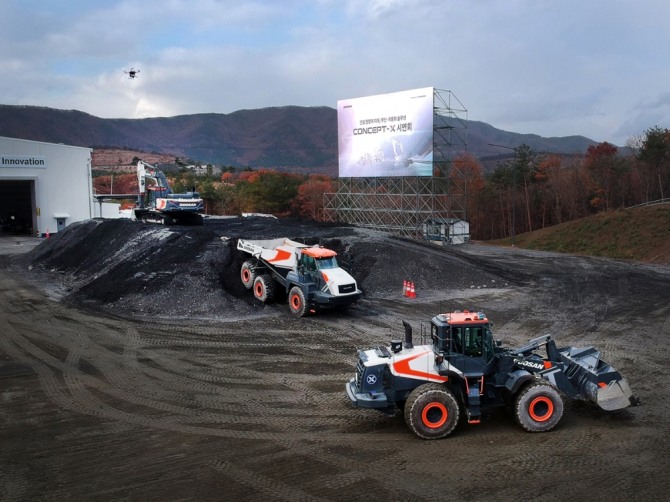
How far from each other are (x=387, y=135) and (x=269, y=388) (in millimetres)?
36920

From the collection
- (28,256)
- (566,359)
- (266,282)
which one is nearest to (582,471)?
(566,359)

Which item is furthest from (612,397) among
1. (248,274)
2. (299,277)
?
(248,274)

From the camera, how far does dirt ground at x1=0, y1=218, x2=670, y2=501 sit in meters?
8.98

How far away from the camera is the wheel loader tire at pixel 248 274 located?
23703 mm

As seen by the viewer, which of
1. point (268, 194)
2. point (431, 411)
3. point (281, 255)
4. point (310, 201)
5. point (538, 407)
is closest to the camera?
point (431, 411)

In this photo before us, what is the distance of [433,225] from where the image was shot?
49406 millimetres

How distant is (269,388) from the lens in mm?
13453

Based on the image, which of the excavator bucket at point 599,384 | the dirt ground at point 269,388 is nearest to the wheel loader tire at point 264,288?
the dirt ground at point 269,388

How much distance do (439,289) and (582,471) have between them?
17.9 metres

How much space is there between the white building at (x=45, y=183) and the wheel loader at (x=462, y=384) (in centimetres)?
4863

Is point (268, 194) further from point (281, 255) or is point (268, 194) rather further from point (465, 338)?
point (465, 338)

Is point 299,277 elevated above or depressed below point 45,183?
Result: below

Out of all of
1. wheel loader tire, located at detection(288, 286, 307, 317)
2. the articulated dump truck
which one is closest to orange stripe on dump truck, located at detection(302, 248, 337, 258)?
the articulated dump truck

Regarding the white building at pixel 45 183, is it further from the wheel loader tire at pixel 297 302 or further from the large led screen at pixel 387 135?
the wheel loader tire at pixel 297 302
